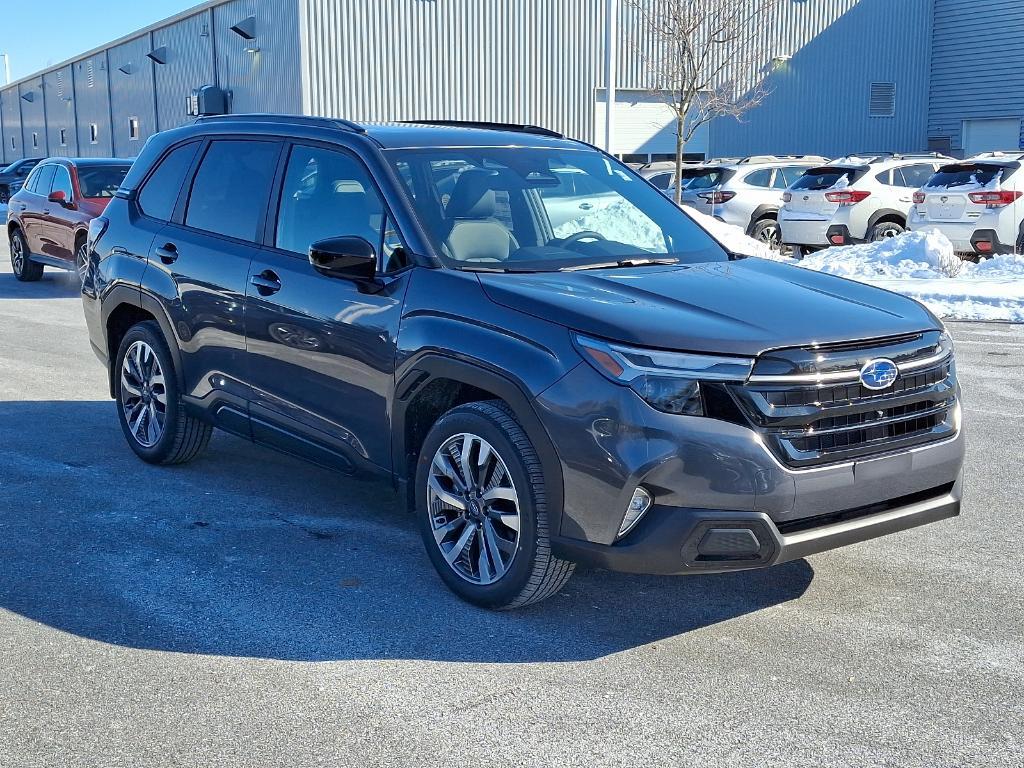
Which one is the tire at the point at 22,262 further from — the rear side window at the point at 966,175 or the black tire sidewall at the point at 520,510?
the black tire sidewall at the point at 520,510

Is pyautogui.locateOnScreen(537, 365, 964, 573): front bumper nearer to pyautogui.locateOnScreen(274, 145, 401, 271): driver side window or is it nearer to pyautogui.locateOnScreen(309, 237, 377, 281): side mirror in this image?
pyautogui.locateOnScreen(309, 237, 377, 281): side mirror

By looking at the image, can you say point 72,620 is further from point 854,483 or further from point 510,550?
point 854,483

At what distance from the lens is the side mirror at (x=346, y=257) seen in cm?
462

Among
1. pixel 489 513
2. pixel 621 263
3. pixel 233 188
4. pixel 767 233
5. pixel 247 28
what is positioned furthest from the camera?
pixel 247 28

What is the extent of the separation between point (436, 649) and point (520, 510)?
0.57 meters

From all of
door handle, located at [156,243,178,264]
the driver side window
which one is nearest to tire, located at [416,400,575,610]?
the driver side window

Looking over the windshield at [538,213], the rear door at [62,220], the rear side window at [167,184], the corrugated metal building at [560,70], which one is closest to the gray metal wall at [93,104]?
the corrugated metal building at [560,70]

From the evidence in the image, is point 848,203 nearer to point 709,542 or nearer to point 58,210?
point 58,210

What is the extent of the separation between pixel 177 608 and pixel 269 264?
5.52 ft

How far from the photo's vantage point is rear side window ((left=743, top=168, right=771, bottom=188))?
20.7 metres

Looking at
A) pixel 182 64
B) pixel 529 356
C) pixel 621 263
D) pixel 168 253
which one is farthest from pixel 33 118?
pixel 529 356

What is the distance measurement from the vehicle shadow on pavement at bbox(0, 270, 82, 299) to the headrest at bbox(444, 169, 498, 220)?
10024mm

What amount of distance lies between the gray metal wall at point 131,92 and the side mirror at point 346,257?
4081 centimetres

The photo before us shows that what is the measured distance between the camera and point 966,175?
16250mm
